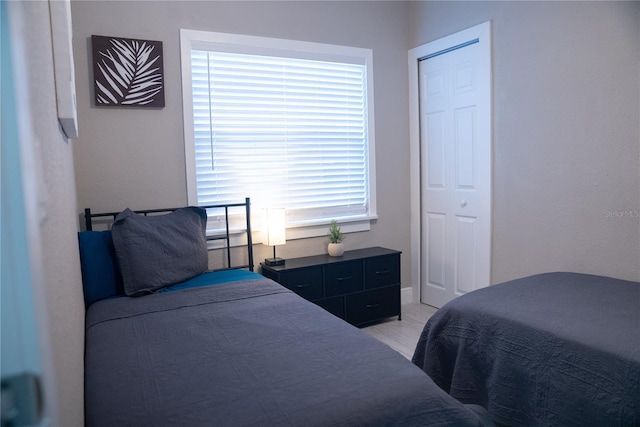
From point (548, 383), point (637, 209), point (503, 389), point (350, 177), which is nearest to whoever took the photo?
point (548, 383)

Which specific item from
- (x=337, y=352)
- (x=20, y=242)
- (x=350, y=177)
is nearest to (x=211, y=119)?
(x=350, y=177)

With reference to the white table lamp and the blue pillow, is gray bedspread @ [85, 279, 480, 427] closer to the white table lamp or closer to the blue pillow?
the blue pillow

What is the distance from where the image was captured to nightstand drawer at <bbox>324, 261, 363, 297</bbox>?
3.32 metres

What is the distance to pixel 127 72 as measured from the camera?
2865 millimetres

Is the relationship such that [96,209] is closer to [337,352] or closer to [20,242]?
[337,352]

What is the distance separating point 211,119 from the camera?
319 centimetres

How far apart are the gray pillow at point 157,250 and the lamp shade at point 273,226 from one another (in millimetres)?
547

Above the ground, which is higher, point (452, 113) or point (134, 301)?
point (452, 113)

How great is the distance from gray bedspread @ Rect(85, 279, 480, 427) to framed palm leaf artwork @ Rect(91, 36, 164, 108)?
1479mm

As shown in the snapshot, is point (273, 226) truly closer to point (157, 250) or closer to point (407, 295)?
point (157, 250)

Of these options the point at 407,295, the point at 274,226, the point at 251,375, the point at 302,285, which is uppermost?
the point at 274,226

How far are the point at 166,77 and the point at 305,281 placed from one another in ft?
5.35

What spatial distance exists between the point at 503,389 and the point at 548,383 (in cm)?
21

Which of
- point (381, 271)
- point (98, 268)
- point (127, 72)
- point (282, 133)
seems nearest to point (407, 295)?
point (381, 271)
